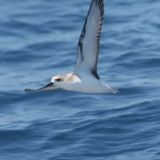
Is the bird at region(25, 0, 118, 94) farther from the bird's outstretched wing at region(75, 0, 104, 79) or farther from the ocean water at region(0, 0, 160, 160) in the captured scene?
the ocean water at region(0, 0, 160, 160)

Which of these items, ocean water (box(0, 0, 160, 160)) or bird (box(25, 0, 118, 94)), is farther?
ocean water (box(0, 0, 160, 160))

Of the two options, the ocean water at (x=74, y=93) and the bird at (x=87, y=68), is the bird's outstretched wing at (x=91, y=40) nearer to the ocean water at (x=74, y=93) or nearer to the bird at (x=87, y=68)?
the bird at (x=87, y=68)

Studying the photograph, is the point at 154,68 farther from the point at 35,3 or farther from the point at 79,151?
the point at 35,3

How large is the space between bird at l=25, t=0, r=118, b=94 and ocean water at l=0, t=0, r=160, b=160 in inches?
63.5

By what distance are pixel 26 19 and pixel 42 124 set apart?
8.04 meters

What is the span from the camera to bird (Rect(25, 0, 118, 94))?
48.9 ft

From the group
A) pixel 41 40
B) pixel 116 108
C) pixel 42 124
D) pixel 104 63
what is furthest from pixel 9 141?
pixel 41 40

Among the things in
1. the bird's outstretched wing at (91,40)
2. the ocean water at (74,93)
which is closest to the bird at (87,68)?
the bird's outstretched wing at (91,40)

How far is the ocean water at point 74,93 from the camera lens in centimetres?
1670

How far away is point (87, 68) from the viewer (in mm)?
15484

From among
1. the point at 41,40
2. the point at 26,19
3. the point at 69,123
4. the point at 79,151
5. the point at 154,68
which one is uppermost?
the point at 26,19

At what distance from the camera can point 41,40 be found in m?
23.0

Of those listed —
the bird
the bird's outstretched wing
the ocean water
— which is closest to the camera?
the bird's outstretched wing

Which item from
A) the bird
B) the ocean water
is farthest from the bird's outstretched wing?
the ocean water
